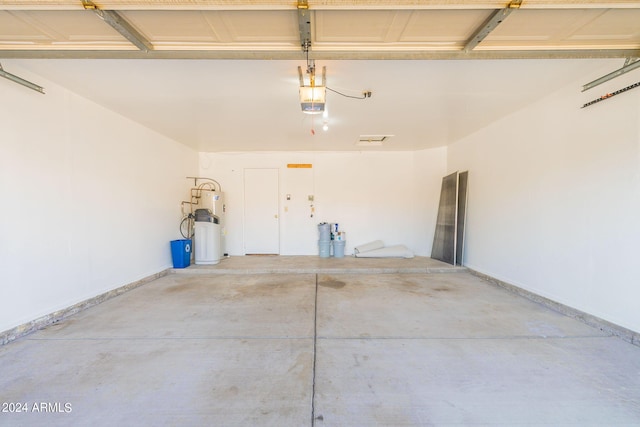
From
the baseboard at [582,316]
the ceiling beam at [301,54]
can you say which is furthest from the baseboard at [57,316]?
the baseboard at [582,316]

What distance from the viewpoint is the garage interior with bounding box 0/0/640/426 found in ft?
5.60

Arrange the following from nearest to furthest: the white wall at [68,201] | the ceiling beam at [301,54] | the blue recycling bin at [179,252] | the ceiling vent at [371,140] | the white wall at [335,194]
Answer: the ceiling beam at [301,54], the white wall at [68,201], the blue recycling bin at [179,252], the ceiling vent at [371,140], the white wall at [335,194]

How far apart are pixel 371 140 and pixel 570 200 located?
332cm

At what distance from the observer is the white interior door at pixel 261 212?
6.39 meters

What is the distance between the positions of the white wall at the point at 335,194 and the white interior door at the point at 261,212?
0.43 feet

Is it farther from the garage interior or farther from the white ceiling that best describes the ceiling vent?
the white ceiling

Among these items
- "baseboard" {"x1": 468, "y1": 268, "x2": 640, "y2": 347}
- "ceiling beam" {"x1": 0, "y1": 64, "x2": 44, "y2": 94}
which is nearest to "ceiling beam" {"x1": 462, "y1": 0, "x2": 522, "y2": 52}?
"baseboard" {"x1": 468, "y1": 268, "x2": 640, "y2": 347}

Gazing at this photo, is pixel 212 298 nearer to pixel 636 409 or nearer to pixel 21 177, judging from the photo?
pixel 21 177

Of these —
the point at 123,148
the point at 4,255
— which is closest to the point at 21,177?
the point at 4,255

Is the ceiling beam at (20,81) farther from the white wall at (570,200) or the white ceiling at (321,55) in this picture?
the white wall at (570,200)

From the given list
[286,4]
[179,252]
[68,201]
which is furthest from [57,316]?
[286,4]

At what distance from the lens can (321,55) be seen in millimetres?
2113

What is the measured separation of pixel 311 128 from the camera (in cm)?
451

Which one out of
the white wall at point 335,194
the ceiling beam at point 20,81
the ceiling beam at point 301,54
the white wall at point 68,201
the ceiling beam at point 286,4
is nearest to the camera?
the ceiling beam at point 286,4
